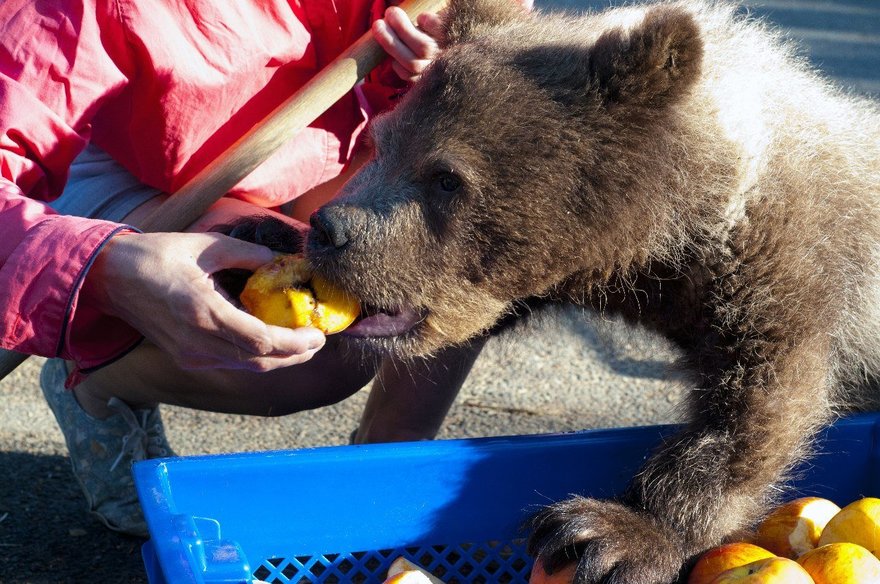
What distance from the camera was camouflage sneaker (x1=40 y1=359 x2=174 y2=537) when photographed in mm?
2945

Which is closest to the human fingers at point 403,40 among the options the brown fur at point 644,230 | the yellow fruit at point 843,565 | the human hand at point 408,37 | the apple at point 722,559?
the human hand at point 408,37

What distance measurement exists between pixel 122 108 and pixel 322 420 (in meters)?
1.40

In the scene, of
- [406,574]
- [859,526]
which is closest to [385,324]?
[406,574]

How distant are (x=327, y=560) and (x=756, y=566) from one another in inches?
38.1

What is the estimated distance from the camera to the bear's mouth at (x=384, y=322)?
2.23 metres

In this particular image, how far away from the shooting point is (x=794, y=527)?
2324 mm

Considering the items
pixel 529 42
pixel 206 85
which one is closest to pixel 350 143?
pixel 206 85

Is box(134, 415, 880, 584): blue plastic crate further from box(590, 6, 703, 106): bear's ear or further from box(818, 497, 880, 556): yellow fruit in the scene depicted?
box(590, 6, 703, 106): bear's ear

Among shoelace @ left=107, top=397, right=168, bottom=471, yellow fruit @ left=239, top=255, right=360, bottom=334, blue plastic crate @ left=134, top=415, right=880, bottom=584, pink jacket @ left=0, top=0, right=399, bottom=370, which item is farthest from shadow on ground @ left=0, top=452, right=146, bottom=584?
yellow fruit @ left=239, top=255, right=360, bottom=334

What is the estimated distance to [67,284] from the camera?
204 centimetres

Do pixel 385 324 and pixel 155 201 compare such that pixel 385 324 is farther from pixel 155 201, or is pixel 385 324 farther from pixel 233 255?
pixel 155 201

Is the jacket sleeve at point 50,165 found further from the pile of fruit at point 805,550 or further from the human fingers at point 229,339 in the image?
the pile of fruit at point 805,550

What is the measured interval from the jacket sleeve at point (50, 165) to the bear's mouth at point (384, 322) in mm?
526

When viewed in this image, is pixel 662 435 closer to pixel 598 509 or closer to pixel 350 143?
pixel 598 509
